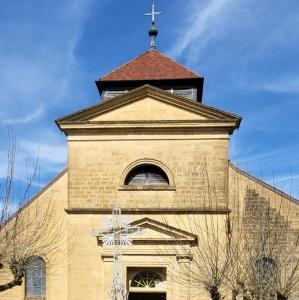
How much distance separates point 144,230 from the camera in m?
20.1

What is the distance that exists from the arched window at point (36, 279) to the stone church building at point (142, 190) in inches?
1.3

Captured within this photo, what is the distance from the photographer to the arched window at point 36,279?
2036cm

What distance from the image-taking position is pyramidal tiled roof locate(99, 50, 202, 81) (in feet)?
77.8

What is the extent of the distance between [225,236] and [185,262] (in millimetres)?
1481

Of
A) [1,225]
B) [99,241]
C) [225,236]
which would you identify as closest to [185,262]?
[225,236]

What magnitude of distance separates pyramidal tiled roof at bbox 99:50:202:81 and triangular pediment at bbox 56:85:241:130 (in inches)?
96.1

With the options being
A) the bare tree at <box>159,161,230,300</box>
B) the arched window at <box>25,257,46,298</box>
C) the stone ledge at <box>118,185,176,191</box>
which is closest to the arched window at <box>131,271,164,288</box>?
the bare tree at <box>159,161,230,300</box>

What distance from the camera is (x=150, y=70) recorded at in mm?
24141

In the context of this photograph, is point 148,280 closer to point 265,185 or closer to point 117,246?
point 117,246

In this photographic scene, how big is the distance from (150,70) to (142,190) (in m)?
5.65

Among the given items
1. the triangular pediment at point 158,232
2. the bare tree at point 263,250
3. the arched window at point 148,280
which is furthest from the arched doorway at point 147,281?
the bare tree at point 263,250

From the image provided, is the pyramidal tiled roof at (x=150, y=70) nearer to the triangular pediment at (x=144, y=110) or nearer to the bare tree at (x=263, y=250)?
the triangular pediment at (x=144, y=110)

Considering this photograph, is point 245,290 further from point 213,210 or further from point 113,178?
point 113,178

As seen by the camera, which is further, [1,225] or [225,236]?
[225,236]
